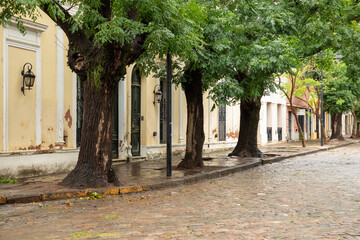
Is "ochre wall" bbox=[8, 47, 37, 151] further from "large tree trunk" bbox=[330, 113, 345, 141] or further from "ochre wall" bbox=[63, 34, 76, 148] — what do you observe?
"large tree trunk" bbox=[330, 113, 345, 141]

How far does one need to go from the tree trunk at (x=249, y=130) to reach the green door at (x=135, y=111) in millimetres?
4213

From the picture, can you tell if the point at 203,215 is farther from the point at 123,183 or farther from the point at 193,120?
the point at 193,120

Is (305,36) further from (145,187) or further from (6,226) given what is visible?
(6,226)

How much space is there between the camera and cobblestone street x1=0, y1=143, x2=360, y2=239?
561 centimetres

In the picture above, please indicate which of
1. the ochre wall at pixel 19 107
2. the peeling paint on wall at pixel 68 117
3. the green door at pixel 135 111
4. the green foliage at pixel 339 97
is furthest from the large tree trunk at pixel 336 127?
the ochre wall at pixel 19 107

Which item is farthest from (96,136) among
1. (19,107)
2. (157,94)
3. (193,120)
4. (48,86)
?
(157,94)

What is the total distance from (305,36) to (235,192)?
6065mm

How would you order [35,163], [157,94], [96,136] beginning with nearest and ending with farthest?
[96,136]
[35,163]
[157,94]

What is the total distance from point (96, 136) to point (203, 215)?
385cm

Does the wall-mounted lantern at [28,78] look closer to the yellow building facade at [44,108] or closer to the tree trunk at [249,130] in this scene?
the yellow building facade at [44,108]

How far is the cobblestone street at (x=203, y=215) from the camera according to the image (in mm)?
5613

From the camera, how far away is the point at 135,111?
1778 centimetres

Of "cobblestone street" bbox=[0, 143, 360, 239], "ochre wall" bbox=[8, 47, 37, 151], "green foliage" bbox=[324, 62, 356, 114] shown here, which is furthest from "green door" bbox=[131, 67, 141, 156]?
"green foliage" bbox=[324, 62, 356, 114]

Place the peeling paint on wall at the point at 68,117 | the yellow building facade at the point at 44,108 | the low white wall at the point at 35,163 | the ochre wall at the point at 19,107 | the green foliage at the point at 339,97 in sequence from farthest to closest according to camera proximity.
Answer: the green foliage at the point at 339,97
the peeling paint on wall at the point at 68,117
the ochre wall at the point at 19,107
the yellow building facade at the point at 44,108
the low white wall at the point at 35,163
